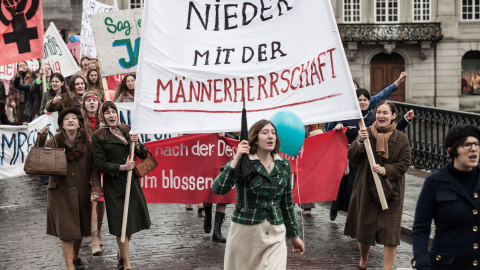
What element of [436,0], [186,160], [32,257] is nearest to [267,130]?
[186,160]

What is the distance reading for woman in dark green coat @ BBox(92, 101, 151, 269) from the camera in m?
8.19

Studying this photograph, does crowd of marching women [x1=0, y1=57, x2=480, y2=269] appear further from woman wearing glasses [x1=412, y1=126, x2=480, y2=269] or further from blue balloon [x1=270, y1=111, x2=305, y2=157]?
blue balloon [x1=270, y1=111, x2=305, y2=157]

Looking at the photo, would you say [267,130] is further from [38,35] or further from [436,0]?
[436,0]

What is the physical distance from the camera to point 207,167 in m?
9.40

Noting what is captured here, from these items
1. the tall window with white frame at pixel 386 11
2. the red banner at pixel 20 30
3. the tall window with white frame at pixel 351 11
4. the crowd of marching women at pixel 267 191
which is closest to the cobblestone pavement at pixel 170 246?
the crowd of marching women at pixel 267 191

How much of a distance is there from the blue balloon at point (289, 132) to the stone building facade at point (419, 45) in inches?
1580

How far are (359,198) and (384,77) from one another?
40176 millimetres

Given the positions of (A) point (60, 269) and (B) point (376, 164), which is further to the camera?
(A) point (60, 269)

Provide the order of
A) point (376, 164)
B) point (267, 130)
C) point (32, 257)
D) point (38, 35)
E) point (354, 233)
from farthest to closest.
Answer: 1. point (38, 35)
2. point (32, 257)
3. point (354, 233)
4. point (376, 164)
5. point (267, 130)

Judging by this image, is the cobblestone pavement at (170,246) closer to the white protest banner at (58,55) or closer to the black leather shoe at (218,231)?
the black leather shoe at (218,231)

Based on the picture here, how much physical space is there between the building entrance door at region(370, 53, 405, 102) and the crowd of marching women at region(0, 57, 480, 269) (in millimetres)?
36281

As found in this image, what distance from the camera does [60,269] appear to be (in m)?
8.51

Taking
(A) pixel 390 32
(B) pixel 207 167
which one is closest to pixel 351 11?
(A) pixel 390 32

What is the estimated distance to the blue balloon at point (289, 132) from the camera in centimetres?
672
